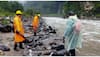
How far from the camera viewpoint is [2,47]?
10.9 metres

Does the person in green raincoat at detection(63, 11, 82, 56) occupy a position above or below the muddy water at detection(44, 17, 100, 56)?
above

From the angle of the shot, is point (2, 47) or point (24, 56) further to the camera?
point (2, 47)

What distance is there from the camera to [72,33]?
8.27 metres

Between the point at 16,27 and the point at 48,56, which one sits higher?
the point at 16,27

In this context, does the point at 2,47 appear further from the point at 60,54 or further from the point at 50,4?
the point at 50,4

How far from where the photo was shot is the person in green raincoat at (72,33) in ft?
26.6

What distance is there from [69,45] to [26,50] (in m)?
2.78

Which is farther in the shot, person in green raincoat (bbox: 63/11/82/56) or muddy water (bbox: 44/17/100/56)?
muddy water (bbox: 44/17/100/56)

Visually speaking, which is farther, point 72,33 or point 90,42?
point 90,42

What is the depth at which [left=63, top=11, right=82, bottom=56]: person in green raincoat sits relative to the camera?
8.12 m

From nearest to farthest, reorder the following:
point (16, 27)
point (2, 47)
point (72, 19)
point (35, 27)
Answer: point (72, 19) < point (16, 27) < point (2, 47) < point (35, 27)

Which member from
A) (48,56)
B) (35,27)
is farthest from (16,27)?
(35,27)

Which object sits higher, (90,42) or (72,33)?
(72,33)

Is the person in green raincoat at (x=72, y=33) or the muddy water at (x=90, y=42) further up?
the person in green raincoat at (x=72, y=33)
